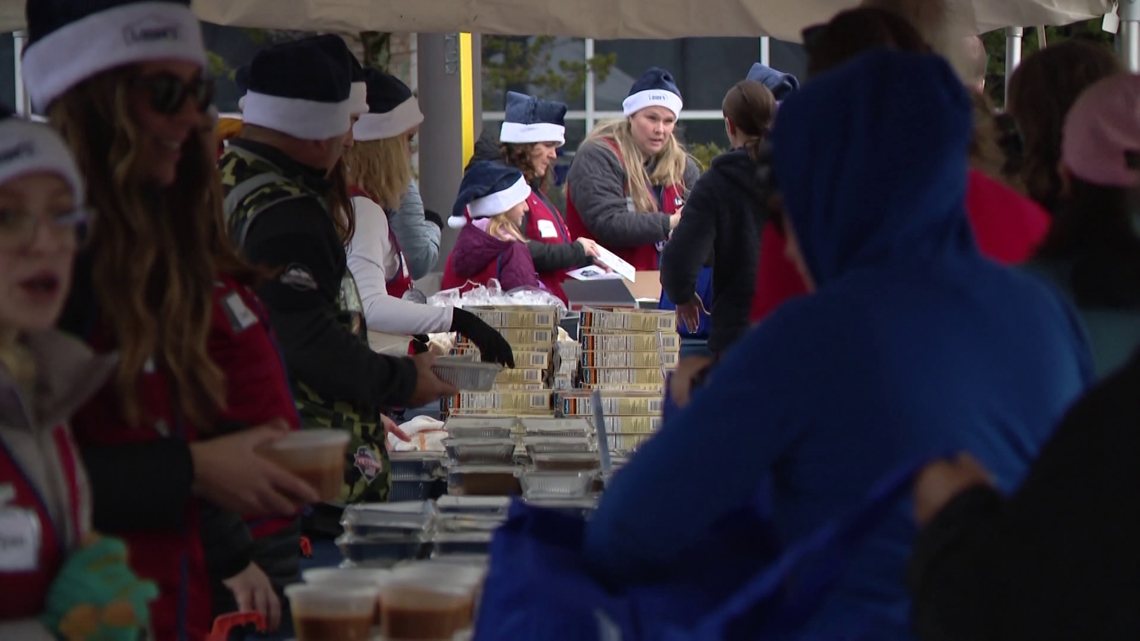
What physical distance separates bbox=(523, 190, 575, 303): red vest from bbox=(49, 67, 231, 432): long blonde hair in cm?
431

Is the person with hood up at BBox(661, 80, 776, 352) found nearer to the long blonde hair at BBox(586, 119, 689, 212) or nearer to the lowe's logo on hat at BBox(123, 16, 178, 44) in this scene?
the long blonde hair at BBox(586, 119, 689, 212)

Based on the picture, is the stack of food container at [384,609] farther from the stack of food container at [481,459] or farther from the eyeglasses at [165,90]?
the stack of food container at [481,459]

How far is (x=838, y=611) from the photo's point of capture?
148 cm

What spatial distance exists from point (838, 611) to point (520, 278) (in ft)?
15.2

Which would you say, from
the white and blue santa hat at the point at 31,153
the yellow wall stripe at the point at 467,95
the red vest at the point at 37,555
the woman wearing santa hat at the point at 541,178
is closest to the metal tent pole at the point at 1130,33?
the woman wearing santa hat at the point at 541,178

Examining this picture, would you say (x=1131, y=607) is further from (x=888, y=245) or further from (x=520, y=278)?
(x=520, y=278)

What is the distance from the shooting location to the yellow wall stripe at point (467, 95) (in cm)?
845

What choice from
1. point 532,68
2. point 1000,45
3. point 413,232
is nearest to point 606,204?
point 413,232

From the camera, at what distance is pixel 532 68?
15.3 m

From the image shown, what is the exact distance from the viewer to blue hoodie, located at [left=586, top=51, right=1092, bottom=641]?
1.48m

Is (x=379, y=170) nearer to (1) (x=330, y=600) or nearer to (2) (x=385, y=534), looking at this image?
(2) (x=385, y=534)

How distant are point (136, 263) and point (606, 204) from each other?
191 inches

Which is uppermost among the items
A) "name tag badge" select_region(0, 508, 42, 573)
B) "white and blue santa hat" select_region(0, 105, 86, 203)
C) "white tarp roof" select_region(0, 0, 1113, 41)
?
"white tarp roof" select_region(0, 0, 1113, 41)

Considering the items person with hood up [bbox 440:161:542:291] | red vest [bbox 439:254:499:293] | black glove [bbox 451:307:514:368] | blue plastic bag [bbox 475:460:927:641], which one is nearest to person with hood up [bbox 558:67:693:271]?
person with hood up [bbox 440:161:542:291]
